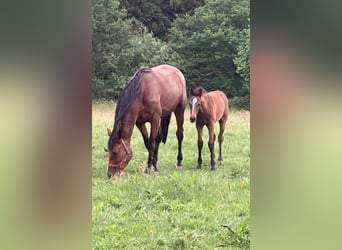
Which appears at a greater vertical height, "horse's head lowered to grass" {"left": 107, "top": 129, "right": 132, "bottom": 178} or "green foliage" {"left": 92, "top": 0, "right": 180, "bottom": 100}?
"green foliage" {"left": 92, "top": 0, "right": 180, "bottom": 100}

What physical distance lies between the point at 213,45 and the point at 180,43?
0.45 feet

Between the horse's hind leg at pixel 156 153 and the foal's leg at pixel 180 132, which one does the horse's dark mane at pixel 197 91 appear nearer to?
the foal's leg at pixel 180 132

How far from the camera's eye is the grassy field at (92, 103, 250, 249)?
1666 mm

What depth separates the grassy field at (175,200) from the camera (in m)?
1.67

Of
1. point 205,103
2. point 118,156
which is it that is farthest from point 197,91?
point 118,156

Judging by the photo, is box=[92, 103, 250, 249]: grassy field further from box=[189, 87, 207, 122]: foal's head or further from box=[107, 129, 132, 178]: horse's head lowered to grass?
box=[189, 87, 207, 122]: foal's head

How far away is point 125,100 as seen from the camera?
6.28ft

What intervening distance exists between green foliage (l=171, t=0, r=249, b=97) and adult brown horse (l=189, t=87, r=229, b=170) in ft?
0.12

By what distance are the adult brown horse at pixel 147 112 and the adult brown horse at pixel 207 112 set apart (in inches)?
2.2

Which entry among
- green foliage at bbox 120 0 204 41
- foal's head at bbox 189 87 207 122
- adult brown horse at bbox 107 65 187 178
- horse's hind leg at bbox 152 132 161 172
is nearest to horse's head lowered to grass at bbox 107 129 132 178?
adult brown horse at bbox 107 65 187 178

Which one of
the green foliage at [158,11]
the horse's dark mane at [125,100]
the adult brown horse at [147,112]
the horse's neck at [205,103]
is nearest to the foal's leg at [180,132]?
the adult brown horse at [147,112]

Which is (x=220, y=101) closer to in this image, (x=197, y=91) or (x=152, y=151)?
(x=197, y=91)
